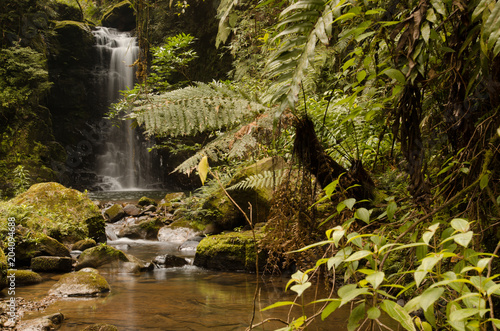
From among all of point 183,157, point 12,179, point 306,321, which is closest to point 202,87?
point 306,321

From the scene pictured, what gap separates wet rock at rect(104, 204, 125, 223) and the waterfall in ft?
26.2

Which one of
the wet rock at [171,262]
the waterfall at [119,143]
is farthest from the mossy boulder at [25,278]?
the waterfall at [119,143]

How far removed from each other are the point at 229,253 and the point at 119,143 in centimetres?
1573

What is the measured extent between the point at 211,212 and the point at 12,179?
9106mm

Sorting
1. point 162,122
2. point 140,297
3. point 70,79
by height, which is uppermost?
point 70,79

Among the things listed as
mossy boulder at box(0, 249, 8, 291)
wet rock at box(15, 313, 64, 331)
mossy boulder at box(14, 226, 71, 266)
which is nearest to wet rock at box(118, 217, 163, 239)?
mossy boulder at box(14, 226, 71, 266)

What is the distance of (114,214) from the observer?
10211 millimetres

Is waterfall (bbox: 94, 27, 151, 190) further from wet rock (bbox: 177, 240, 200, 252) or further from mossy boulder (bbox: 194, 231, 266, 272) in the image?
mossy boulder (bbox: 194, 231, 266, 272)

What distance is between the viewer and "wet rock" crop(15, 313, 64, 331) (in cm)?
323

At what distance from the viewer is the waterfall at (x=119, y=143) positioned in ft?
62.3

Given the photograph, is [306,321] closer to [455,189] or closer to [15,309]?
[455,189]

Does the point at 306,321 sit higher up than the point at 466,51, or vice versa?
the point at 466,51

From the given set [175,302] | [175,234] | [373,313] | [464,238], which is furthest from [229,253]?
[464,238]

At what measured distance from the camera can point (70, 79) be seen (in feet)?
65.1
